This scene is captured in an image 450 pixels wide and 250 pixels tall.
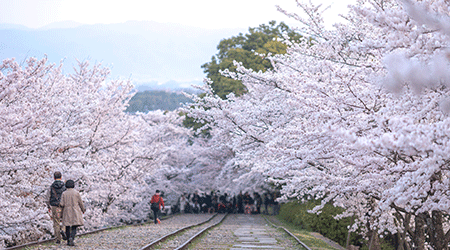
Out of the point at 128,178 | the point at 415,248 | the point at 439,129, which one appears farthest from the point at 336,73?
the point at 128,178

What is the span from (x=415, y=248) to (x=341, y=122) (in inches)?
142

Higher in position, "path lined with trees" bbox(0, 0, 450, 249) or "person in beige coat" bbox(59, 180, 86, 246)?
"path lined with trees" bbox(0, 0, 450, 249)

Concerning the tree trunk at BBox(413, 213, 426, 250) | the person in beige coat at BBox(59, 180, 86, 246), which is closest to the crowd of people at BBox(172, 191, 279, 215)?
the person in beige coat at BBox(59, 180, 86, 246)

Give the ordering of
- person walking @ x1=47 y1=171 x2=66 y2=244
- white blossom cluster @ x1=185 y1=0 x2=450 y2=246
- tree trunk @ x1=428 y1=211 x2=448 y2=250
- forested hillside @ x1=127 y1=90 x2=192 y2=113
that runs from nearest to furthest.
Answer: white blossom cluster @ x1=185 y1=0 x2=450 y2=246
tree trunk @ x1=428 y1=211 x2=448 y2=250
person walking @ x1=47 y1=171 x2=66 y2=244
forested hillside @ x1=127 y1=90 x2=192 y2=113

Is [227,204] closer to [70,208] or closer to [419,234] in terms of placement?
[70,208]

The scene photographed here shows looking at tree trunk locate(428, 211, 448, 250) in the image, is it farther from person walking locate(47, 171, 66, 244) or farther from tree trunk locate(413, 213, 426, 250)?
person walking locate(47, 171, 66, 244)

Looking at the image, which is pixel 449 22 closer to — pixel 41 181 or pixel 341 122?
pixel 341 122

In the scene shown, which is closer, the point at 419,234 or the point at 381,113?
the point at 381,113

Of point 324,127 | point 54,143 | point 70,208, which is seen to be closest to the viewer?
→ point 324,127

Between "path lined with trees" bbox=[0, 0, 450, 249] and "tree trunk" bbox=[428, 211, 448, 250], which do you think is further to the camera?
"tree trunk" bbox=[428, 211, 448, 250]

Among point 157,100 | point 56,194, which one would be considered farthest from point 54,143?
point 157,100

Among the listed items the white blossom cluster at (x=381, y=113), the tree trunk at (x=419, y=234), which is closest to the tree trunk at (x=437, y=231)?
the white blossom cluster at (x=381, y=113)

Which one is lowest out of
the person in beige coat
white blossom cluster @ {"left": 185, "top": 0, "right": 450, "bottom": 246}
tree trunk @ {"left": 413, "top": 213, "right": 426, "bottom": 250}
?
tree trunk @ {"left": 413, "top": 213, "right": 426, "bottom": 250}

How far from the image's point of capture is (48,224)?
11.9 metres
